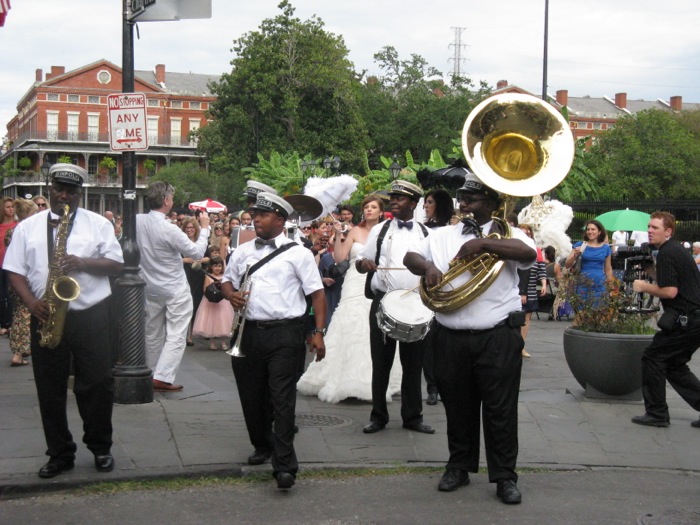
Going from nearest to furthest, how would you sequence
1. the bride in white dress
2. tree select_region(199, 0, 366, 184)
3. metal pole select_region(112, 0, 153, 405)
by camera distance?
metal pole select_region(112, 0, 153, 405)
the bride in white dress
tree select_region(199, 0, 366, 184)

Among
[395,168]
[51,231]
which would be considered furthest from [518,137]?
[395,168]

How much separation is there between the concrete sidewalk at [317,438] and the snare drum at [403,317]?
2.68 ft

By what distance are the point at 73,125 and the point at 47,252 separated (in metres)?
91.8

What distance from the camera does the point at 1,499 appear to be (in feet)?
17.8

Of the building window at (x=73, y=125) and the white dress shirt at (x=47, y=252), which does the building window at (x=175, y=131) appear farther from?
the white dress shirt at (x=47, y=252)

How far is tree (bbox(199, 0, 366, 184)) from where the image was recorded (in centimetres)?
5000

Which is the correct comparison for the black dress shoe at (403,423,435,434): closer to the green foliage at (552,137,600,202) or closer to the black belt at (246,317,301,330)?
the black belt at (246,317,301,330)

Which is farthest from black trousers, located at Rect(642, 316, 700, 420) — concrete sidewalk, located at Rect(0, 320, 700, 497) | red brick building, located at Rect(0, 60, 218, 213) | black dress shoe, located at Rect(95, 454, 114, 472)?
red brick building, located at Rect(0, 60, 218, 213)

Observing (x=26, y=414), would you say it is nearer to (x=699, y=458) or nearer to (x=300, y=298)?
(x=300, y=298)

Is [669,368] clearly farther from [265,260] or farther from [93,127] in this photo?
[93,127]

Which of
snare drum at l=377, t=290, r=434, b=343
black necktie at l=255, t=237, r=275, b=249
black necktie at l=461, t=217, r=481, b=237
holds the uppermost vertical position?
black necktie at l=461, t=217, r=481, b=237

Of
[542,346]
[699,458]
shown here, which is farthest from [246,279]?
[542,346]

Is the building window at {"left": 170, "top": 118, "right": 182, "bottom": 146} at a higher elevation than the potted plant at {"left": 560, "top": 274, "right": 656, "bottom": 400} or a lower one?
higher

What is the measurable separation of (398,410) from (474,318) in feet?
8.85
